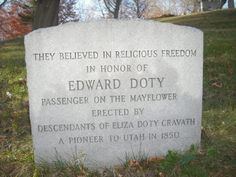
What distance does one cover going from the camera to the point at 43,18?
16078 millimetres

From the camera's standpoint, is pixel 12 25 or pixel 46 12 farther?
pixel 12 25

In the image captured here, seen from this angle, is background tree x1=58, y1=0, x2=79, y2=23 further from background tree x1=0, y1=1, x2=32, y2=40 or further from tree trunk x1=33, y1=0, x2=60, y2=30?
tree trunk x1=33, y1=0, x2=60, y2=30

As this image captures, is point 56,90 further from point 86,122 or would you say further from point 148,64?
point 148,64

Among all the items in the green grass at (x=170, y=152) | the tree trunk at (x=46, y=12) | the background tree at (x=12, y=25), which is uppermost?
the background tree at (x=12, y=25)

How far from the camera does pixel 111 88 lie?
4727 millimetres

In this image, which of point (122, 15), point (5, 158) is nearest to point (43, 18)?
point (5, 158)

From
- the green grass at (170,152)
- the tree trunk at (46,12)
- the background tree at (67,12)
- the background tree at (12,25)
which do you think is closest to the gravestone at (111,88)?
the green grass at (170,152)

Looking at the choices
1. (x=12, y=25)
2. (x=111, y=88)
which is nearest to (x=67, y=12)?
(x=12, y=25)

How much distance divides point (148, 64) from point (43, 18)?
473 inches

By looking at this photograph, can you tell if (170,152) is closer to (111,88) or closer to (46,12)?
(111,88)

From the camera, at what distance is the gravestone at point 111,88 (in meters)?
4.62

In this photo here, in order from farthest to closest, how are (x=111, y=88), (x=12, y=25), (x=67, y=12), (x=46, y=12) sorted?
(x=67, y=12), (x=12, y=25), (x=46, y=12), (x=111, y=88)

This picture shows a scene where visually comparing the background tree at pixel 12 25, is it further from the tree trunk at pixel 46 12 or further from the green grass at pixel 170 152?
the green grass at pixel 170 152

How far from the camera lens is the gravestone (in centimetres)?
462
